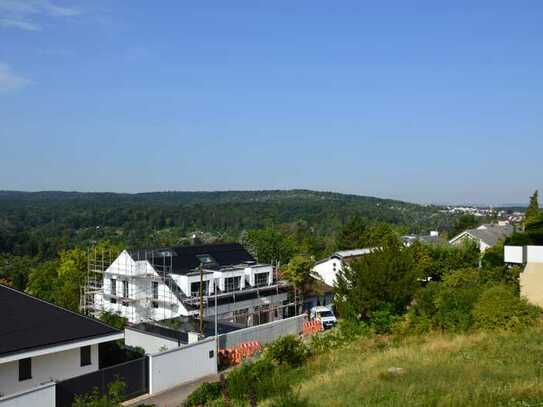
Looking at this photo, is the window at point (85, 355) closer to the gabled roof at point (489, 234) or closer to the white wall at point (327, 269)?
the white wall at point (327, 269)

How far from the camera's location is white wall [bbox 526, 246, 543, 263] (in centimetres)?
2564

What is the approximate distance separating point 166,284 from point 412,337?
16.4m

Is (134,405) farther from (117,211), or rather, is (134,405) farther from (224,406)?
(117,211)

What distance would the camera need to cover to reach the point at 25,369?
58.5 ft

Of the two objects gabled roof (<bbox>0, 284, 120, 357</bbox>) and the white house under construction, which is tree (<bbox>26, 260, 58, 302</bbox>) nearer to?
the white house under construction

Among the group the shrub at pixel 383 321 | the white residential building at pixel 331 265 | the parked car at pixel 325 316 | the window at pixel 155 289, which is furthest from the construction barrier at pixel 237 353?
the white residential building at pixel 331 265

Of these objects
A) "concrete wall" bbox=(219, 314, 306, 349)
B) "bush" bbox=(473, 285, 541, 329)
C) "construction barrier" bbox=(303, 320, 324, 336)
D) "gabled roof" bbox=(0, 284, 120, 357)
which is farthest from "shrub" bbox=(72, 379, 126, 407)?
"bush" bbox=(473, 285, 541, 329)

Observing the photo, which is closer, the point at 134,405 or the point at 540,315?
the point at 134,405

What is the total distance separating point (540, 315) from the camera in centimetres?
2256

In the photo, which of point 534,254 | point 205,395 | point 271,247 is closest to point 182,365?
point 205,395

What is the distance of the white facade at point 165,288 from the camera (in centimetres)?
3309

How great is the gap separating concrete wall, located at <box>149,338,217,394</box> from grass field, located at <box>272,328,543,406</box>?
430 cm

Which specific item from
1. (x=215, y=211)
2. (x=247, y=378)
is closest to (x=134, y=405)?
(x=247, y=378)

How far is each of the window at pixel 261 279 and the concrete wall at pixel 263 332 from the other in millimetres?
7702
